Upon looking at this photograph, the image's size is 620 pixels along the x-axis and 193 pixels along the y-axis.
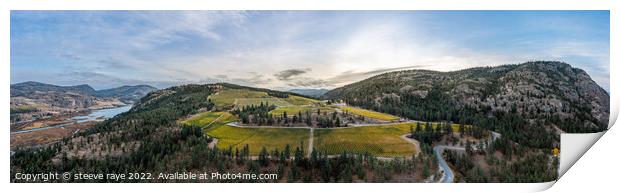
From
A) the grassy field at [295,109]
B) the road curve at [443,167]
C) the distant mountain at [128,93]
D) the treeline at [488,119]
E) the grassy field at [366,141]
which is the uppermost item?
the distant mountain at [128,93]

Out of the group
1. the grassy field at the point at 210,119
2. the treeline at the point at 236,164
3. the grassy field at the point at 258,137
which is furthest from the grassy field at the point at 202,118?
the treeline at the point at 236,164

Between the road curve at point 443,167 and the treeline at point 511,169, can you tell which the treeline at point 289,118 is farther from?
the treeline at point 511,169

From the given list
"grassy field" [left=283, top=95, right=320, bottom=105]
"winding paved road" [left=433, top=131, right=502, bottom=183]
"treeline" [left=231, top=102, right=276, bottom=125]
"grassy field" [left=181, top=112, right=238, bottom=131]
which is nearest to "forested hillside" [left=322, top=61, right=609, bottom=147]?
"winding paved road" [left=433, top=131, right=502, bottom=183]

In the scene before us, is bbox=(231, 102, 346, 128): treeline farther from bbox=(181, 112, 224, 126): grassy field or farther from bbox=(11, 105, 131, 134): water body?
bbox=(11, 105, 131, 134): water body

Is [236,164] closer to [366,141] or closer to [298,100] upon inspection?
[366,141]

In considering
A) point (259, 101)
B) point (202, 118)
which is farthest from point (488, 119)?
point (202, 118)
